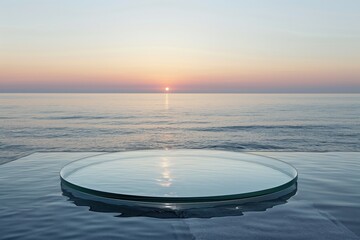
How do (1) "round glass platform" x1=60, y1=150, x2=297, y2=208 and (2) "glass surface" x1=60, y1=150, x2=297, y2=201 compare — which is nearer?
(1) "round glass platform" x1=60, y1=150, x2=297, y2=208

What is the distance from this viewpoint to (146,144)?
107ft

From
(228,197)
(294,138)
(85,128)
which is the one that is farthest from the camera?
(85,128)

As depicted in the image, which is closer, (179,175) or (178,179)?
(178,179)

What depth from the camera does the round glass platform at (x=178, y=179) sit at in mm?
7535

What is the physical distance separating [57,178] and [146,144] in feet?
73.0

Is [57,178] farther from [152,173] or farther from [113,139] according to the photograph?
[113,139]

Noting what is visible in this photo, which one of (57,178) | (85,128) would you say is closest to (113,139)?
(85,128)

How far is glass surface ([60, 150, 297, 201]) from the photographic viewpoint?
792cm

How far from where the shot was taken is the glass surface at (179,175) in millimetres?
7922

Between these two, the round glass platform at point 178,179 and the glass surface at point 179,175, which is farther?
the glass surface at point 179,175

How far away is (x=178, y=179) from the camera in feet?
30.1

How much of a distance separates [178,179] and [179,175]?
525 millimetres

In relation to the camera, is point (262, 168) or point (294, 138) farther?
point (294, 138)

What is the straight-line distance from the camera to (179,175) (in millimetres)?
9703
